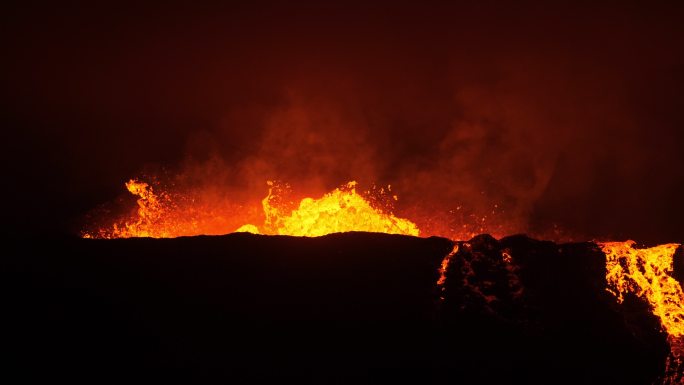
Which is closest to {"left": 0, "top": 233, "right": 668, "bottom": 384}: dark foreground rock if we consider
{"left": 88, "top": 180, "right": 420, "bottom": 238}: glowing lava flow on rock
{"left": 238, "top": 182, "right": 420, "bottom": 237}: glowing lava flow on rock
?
{"left": 238, "top": 182, "right": 420, "bottom": 237}: glowing lava flow on rock

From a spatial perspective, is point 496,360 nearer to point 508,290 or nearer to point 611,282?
point 508,290

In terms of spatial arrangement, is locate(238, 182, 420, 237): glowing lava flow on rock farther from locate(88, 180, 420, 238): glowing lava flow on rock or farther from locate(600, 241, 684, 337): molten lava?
locate(600, 241, 684, 337): molten lava

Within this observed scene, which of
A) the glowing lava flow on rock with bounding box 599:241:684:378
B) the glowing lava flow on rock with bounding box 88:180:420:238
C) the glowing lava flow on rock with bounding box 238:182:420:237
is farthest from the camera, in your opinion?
the glowing lava flow on rock with bounding box 88:180:420:238

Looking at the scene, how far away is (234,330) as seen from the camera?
6.38 meters

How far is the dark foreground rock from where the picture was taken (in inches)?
238

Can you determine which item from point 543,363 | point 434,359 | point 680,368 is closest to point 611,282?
point 680,368

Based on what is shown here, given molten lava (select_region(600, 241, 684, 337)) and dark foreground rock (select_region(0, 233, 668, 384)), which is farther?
molten lava (select_region(600, 241, 684, 337))

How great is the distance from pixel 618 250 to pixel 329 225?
5.32 meters

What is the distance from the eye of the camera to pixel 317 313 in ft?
21.8

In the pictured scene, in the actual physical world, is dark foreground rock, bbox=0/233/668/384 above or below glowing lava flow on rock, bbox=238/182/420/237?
below

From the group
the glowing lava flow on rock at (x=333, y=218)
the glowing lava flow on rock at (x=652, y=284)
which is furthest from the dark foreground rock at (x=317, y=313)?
Result: the glowing lava flow on rock at (x=333, y=218)

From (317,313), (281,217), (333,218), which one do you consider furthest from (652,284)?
(281,217)

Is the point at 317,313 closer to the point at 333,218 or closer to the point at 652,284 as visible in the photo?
the point at 333,218

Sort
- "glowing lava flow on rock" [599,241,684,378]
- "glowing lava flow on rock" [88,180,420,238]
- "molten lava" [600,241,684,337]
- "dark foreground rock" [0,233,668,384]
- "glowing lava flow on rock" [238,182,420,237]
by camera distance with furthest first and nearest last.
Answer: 1. "glowing lava flow on rock" [88,180,420,238]
2. "glowing lava flow on rock" [238,182,420,237]
3. "molten lava" [600,241,684,337]
4. "glowing lava flow on rock" [599,241,684,378]
5. "dark foreground rock" [0,233,668,384]
